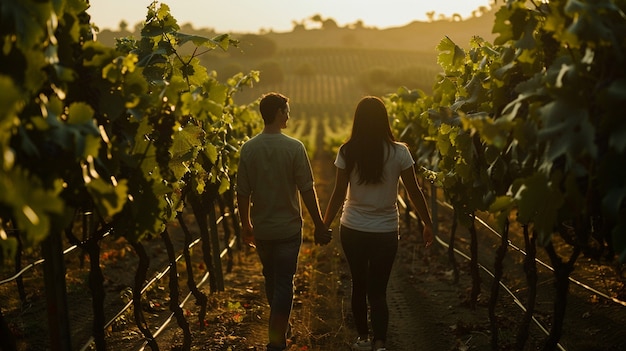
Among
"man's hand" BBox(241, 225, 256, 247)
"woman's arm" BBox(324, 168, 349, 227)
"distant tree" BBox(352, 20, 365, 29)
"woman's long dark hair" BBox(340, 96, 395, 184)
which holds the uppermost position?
"distant tree" BBox(352, 20, 365, 29)

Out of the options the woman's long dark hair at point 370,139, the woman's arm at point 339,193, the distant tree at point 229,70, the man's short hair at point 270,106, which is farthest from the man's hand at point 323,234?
the distant tree at point 229,70

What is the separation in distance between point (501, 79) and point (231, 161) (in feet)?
17.0

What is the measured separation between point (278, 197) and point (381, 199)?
78 cm

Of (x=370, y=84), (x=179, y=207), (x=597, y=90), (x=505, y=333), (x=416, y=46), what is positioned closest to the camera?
(x=597, y=90)

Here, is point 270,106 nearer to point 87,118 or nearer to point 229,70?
point 87,118

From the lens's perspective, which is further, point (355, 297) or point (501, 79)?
point (355, 297)

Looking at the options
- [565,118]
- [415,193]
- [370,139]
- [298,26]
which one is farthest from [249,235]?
[298,26]

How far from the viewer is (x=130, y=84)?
3.91 meters

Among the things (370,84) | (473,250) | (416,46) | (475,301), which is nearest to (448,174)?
(473,250)

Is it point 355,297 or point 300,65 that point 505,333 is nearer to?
point 355,297

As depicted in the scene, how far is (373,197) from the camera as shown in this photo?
540cm

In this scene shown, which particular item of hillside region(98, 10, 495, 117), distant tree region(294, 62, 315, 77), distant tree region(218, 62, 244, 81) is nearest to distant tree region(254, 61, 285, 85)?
hillside region(98, 10, 495, 117)

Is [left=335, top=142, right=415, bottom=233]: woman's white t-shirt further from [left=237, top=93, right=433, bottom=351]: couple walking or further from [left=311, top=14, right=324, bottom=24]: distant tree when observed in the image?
[left=311, top=14, right=324, bottom=24]: distant tree

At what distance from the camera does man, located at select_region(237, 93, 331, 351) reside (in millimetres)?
5473
